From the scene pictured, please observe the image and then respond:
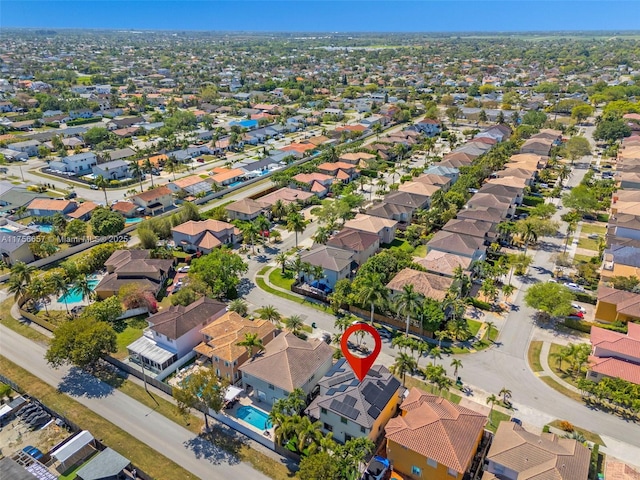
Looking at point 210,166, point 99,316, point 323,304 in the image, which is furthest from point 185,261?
point 210,166

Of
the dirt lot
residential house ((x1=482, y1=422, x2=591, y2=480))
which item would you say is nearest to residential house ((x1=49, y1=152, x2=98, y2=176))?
the dirt lot

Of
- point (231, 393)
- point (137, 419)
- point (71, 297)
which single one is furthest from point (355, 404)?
point (71, 297)

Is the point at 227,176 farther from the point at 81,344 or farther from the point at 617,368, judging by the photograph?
the point at 617,368

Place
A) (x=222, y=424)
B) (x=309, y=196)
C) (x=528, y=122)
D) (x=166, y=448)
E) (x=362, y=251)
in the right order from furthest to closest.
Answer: (x=528, y=122) < (x=309, y=196) < (x=362, y=251) < (x=222, y=424) < (x=166, y=448)

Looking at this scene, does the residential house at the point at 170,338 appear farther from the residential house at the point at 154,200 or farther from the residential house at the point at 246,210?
the residential house at the point at 154,200

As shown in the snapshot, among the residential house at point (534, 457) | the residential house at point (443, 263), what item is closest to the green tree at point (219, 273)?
the residential house at point (443, 263)

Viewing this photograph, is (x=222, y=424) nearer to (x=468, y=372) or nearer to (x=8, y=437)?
(x=8, y=437)
